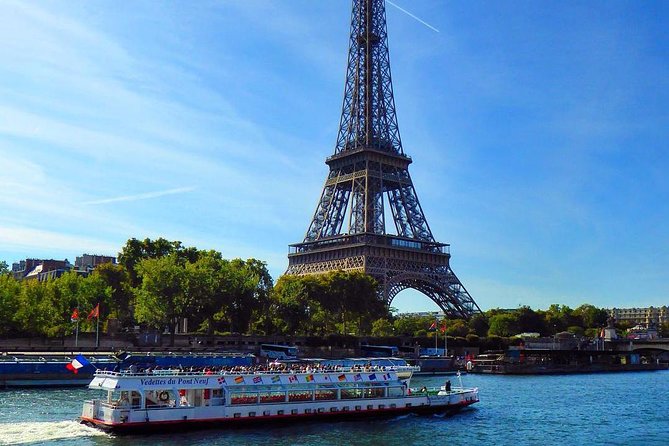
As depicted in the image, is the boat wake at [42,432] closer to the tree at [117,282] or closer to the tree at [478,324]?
the tree at [117,282]

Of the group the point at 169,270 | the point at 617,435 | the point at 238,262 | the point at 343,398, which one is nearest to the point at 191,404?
the point at 343,398

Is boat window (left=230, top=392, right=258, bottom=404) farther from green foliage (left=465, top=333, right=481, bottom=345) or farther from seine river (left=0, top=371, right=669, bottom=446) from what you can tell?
green foliage (left=465, top=333, right=481, bottom=345)

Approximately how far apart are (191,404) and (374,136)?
4116 inches

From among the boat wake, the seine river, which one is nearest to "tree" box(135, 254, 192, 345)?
the seine river

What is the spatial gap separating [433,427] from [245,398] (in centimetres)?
1342

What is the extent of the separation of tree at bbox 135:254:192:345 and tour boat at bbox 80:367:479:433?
45.7 meters

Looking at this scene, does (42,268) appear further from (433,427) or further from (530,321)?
(433,427)

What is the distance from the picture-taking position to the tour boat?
45.5 meters

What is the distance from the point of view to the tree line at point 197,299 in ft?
317

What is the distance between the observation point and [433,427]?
51.1 m

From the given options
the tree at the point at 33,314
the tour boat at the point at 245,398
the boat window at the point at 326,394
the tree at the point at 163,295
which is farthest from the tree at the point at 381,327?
the boat window at the point at 326,394

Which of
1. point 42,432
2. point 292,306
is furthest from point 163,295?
point 42,432

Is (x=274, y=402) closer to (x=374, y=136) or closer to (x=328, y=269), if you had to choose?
(x=328, y=269)

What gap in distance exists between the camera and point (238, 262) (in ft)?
389
